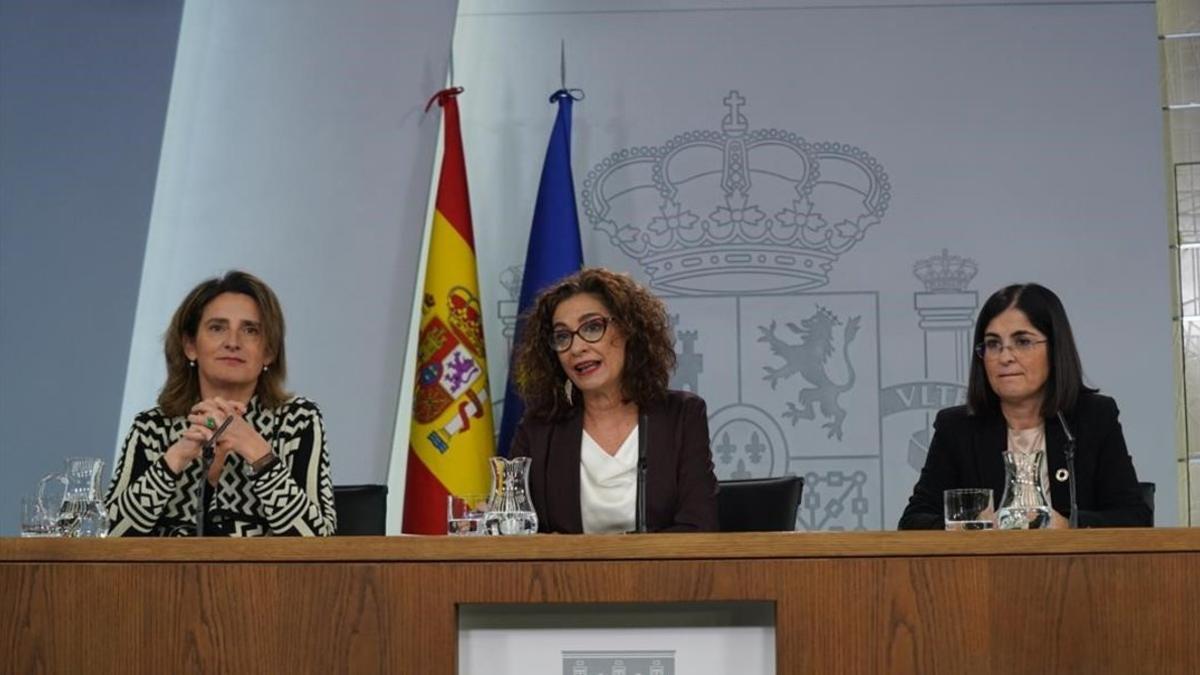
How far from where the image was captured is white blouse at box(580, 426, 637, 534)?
2.94 m

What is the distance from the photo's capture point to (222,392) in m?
2.96

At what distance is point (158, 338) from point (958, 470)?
2.60 m

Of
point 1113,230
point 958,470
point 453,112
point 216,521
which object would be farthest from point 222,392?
point 1113,230

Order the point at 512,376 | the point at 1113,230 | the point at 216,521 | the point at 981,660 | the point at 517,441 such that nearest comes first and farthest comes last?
the point at 981,660 < the point at 216,521 < the point at 517,441 < the point at 512,376 < the point at 1113,230

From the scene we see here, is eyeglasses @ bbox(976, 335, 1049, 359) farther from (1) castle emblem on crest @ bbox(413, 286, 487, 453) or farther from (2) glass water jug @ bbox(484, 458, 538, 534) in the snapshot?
(1) castle emblem on crest @ bbox(413, 286, 487, 453)

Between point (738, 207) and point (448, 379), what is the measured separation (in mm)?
1029

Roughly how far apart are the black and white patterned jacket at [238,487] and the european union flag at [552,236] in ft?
4.43

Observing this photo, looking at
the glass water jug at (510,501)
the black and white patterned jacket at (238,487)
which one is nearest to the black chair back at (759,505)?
the glass water jug at (510,501)

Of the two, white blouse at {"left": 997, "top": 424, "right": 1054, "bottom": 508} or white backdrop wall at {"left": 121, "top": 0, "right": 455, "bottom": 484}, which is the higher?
white backdrop wall at {"left": 121, "top": 0, "right": 455, "bottom": 484}

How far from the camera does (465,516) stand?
95.4 inches

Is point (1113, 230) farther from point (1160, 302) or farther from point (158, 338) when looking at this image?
point (158, 338)

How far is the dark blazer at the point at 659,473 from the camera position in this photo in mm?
2939

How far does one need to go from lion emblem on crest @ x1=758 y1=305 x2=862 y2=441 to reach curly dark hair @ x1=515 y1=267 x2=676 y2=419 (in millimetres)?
1346

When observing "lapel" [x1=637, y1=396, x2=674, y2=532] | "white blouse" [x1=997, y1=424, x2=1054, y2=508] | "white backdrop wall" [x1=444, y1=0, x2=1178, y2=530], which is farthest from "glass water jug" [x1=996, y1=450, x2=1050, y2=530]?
"white backdrop wall" [x1=444, y1=0, x2=1178, y2=530]
